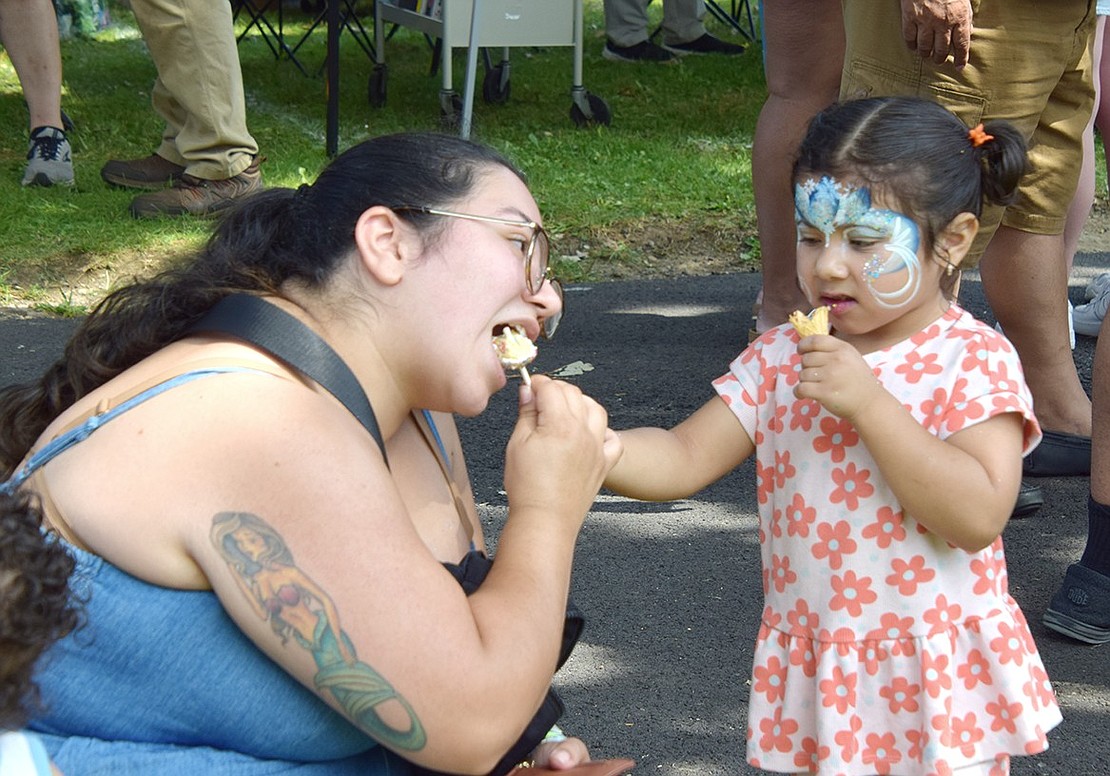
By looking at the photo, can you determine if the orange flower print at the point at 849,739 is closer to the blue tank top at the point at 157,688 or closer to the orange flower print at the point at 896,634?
the orange flower print at the point at 896,634

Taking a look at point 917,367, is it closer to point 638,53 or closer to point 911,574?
point 911,574

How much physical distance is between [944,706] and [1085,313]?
3.25 meters

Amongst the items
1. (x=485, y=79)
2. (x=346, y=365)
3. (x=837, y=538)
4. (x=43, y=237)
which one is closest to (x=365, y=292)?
(x=346, y=365)

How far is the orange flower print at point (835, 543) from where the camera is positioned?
2.00 metres

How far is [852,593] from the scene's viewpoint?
6.54 feet

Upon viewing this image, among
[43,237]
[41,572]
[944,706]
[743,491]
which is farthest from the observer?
[43,237]

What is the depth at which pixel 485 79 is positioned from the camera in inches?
334

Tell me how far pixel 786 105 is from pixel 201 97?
2.71m

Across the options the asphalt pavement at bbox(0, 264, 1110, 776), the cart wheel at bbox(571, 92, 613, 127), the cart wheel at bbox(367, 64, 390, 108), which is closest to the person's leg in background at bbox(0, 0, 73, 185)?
the asphalt pavement at bbox(0, 264, 1110, 776)

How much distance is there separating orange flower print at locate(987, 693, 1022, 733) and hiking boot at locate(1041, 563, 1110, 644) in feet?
3.53

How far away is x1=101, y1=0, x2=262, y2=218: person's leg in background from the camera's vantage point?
18.3 feet

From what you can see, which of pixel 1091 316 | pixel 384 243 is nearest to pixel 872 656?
pixel 384 243

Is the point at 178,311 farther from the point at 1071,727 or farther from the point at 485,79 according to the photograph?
the point at 485,79

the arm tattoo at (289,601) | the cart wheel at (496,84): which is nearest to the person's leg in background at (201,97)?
the cart wheel at (496,84)
